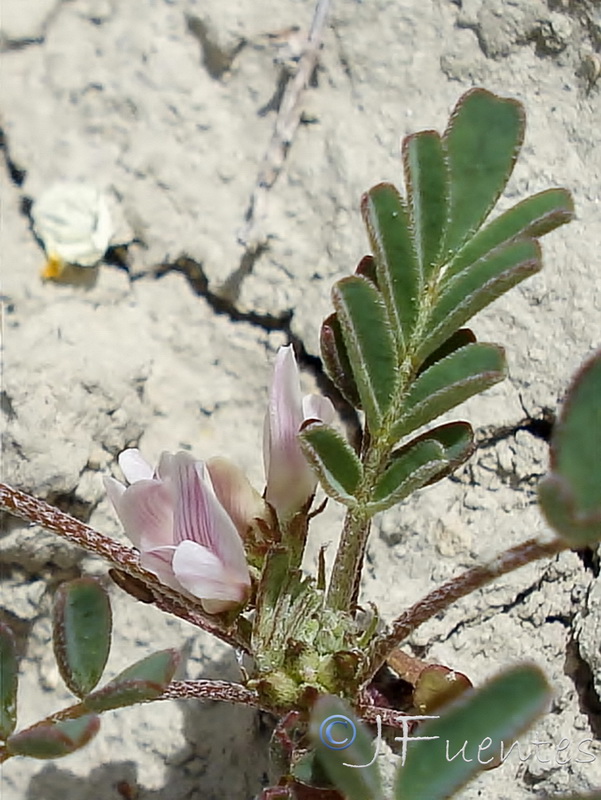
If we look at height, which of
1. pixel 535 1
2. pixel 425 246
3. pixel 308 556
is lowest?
pixel 308 556

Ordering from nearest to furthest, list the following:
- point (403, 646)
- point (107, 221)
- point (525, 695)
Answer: point (525, 695) → point (403, 646) → point (107, 221)

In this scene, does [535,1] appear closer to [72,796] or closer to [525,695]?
[525,695]

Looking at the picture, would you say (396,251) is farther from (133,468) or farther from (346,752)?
(346,752)

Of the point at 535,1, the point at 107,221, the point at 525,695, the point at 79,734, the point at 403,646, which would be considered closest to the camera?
the point at 525,695

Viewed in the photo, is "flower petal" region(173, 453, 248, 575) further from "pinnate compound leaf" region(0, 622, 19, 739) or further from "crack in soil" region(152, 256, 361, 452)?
"crack in soil" region(152, 256, 361, 452)

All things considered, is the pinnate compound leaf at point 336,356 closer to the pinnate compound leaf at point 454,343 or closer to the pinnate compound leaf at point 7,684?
the pinnate compound leaf at point 454,343

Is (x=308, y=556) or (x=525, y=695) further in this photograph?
(x=308, y=556)

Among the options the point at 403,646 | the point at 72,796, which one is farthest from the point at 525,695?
the point at 72,796
